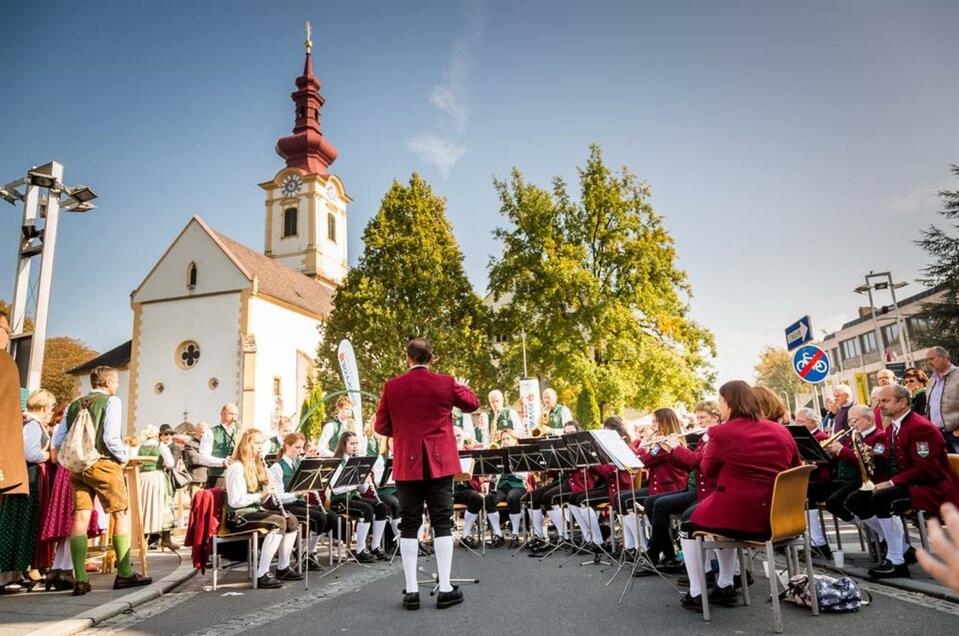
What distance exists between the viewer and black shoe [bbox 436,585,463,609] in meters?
5.70

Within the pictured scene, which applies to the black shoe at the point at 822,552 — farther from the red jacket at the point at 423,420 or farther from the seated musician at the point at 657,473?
the red jacket at the point at 423,420

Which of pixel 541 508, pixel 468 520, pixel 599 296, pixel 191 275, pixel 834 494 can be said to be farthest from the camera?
pixel 191 275

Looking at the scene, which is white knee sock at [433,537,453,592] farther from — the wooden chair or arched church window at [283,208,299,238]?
arched church window at [283,208,299,238]

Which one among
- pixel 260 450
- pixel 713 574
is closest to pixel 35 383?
pixel 260 450

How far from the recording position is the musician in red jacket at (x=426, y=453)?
233 inches

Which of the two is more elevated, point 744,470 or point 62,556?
point 744,470

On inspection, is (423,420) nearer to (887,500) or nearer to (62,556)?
(887,500)

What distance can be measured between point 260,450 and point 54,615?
90.7 inches

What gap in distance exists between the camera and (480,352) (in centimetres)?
2781

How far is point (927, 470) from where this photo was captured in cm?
603

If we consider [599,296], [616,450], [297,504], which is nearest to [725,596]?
[616,450]

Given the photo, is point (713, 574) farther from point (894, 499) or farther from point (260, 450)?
point (260, 450)

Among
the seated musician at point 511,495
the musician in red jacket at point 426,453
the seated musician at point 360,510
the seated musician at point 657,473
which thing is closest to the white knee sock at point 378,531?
the seated musician at point 360,510

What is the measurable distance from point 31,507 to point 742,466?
7.14 metres
